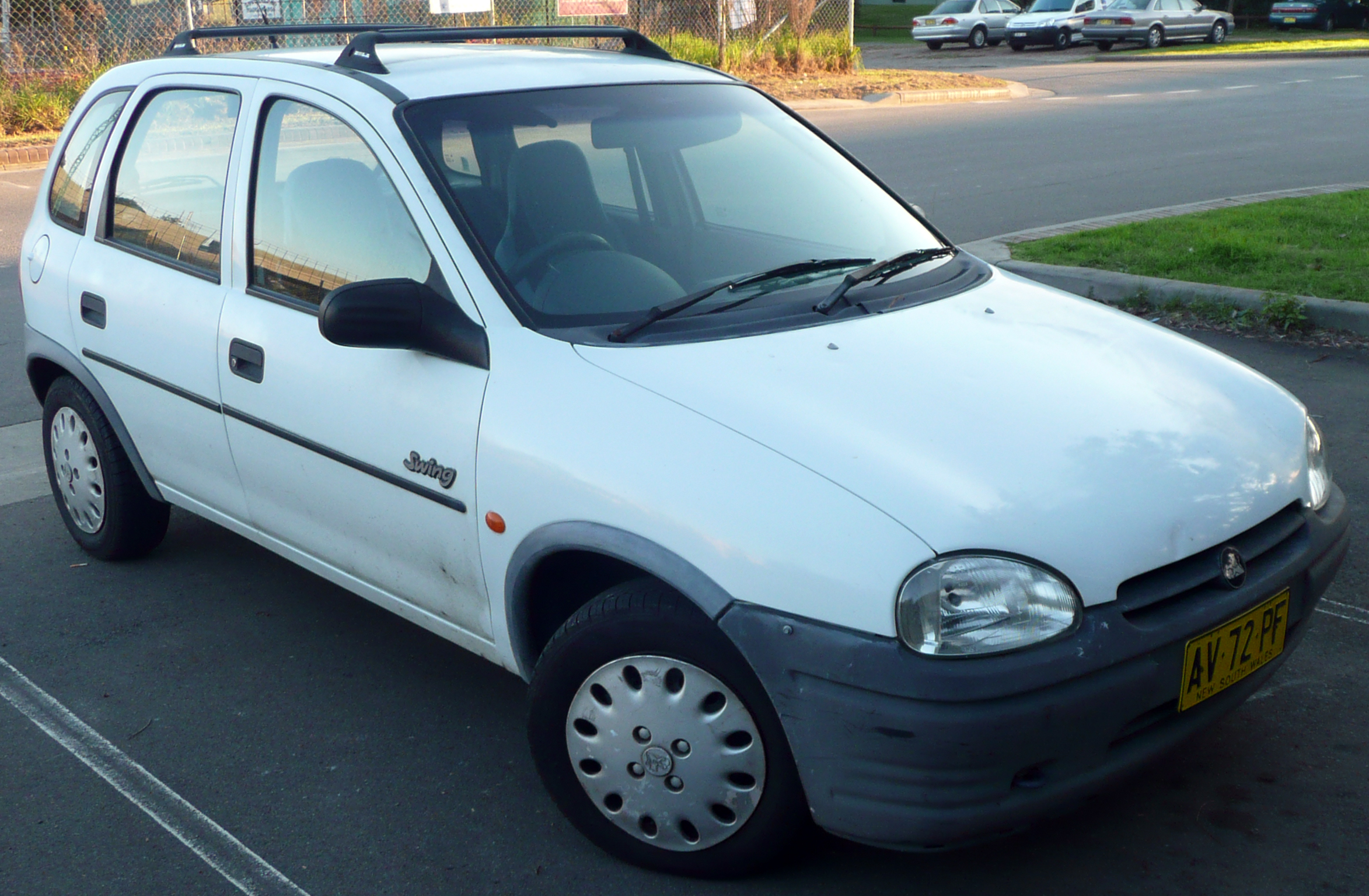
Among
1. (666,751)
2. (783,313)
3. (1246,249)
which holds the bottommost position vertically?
(666,751)

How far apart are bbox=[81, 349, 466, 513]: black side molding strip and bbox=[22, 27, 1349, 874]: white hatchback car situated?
12 mm

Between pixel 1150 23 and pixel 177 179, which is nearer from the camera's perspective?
pixel 177 179

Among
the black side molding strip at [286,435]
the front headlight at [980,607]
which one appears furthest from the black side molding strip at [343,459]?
the front headlight at [980,607]

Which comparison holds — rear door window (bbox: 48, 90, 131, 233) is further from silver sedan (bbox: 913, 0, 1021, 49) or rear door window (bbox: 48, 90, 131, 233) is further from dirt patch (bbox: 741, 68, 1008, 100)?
silver sedan (bbox: 913, 0, 1021, 49)

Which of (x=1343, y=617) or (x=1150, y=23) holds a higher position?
(x=1150, y=23)

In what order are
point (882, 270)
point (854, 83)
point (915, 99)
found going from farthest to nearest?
point (854, 83) < point (915, 99) < point (882, 270)

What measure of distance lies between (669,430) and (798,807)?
0.81 metres

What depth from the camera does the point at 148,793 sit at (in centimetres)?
321

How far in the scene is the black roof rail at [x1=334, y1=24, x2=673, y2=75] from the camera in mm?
3598

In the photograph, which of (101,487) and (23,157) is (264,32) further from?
(23,157)

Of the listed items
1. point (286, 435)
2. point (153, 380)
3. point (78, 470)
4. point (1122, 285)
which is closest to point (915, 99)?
point (1122, 285)

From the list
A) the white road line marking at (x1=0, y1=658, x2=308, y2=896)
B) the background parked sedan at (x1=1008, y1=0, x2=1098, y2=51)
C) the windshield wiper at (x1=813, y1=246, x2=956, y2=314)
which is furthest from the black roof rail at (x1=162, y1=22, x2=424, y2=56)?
the background parked sedan at (x1=1008, y1=0, x2=1098, y2=51)

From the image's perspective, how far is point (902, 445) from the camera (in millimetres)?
2574

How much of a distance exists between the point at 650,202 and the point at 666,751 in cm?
163
